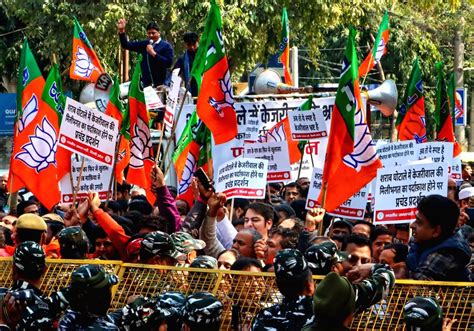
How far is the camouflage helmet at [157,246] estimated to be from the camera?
7.45 m

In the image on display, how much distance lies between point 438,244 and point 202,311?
6.51 feet

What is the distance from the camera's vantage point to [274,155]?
511 inches

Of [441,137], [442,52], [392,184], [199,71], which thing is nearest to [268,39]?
[441,137]

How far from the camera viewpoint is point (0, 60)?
1267 inches

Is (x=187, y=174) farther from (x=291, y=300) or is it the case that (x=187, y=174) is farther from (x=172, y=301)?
(x=291, y=300)

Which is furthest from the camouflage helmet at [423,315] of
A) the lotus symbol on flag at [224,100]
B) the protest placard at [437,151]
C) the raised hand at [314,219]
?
the lotus symbol on flag at [224,100]

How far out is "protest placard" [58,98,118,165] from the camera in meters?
11.2

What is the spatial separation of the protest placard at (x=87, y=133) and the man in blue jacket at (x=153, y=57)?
588 centimetres

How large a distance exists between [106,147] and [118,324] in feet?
17.8

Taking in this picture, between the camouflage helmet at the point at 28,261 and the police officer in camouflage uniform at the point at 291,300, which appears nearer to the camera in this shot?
the police officer in camouflage uniform at the point at 291,300

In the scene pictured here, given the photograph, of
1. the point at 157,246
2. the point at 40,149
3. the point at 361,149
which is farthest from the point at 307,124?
the point at 157,246

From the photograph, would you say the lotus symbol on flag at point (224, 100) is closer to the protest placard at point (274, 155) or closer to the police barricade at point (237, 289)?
the protest placard at point (274, 155)

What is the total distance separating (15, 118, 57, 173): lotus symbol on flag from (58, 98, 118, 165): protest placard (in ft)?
2.21

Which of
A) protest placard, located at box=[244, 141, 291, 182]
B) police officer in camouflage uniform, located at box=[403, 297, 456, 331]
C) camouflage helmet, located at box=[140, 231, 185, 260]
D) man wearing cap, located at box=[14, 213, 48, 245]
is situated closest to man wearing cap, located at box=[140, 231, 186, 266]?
camouflage helmet, located at box=[140, 231, 185, 260]
